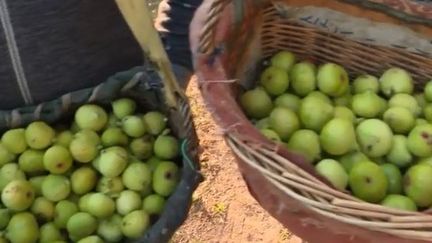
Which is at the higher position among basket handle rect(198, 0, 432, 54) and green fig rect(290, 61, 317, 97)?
basket handle rect(198, 0, 432, 54)

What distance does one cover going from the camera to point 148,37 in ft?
3.80

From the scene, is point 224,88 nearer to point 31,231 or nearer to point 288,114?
point 288,114

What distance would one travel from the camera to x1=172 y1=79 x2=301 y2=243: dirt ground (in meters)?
1.62

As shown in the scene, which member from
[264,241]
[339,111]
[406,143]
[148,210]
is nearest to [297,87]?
[339,111]

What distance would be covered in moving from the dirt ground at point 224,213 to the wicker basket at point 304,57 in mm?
459

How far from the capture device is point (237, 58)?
1201 mm

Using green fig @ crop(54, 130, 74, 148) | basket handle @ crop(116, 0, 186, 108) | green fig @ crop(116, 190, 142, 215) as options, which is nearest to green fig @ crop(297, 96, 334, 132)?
basket handle @ crop(116, 0, 186, 108)

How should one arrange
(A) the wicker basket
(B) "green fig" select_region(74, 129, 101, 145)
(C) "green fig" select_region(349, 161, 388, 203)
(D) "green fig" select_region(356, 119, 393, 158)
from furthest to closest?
(B) "green fig" select_region(74, 129, 101, 145), (D) "green fig" select_region(356, 119, 393, 158), (C) "green fig" select_region(349, 161, 388, 203), (A) the wicker basket

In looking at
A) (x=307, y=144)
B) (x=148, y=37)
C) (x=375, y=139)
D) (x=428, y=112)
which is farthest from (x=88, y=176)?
(x=428, y=112)

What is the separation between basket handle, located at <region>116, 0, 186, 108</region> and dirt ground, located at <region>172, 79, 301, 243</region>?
488 millimetres

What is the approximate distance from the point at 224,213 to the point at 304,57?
49 cm

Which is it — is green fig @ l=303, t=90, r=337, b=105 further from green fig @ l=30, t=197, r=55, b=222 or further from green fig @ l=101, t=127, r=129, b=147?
green fig @ l=30, t=197, r=55, b=222

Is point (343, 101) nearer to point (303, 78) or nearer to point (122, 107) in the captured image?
point (303, 78)

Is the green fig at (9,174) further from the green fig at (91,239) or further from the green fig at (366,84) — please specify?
the green fig at (366,84)
